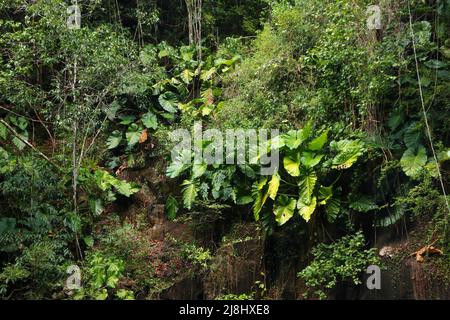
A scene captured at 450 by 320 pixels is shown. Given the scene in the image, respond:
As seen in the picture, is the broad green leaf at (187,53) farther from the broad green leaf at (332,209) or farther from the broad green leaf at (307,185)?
the broad green leaf at (332,209)

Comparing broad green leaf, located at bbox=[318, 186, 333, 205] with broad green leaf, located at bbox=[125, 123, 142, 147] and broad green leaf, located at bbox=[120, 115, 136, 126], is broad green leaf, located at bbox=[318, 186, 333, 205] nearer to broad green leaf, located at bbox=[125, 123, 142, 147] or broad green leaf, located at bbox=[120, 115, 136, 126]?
broad green leaf, located at bbox=[125, 123, 142, 147]

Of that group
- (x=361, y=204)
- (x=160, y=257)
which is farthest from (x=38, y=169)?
(x=361, y=204)

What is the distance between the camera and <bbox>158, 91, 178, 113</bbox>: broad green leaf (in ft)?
31.0

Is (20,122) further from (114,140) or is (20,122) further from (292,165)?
(292,165)

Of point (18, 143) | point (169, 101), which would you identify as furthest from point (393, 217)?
point (18, 143)

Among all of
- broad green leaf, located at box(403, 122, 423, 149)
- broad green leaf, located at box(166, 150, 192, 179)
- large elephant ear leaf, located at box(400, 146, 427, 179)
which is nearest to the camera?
large elephant ear leaf, located at box(400, 146, 427, 179)

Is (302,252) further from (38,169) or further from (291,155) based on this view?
(38,169)

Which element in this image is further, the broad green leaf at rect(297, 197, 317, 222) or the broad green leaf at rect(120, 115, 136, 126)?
the broad green leaf at rect(120, 115, 136, 126)

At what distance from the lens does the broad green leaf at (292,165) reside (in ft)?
22.6

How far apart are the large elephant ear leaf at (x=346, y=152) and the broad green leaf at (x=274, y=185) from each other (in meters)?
0.75

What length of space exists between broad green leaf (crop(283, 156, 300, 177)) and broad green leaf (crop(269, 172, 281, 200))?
196mm

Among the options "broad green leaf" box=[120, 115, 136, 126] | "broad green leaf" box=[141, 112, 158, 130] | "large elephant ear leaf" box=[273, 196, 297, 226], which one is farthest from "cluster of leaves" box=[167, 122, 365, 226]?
"broad green leaf" box=[120, 115, 136, 126]
